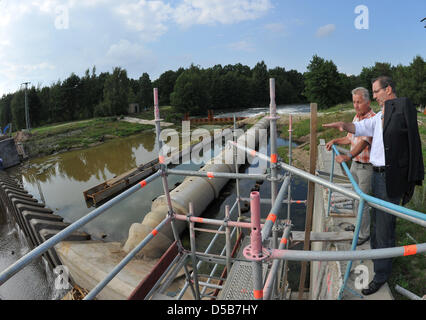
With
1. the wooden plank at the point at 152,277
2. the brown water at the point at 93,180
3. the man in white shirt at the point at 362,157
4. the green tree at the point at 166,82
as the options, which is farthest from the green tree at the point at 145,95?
the man in white shirt at the point at 362,157

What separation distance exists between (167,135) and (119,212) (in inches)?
847

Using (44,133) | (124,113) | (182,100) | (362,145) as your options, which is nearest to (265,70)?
(182,100)

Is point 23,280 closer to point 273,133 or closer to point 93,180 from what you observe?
point 273,133

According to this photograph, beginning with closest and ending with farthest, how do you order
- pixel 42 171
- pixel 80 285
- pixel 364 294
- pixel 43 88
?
pixel 364 294, pixel 80 285, pixel 42 171, pixel 43 88

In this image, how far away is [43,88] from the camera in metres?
52.7

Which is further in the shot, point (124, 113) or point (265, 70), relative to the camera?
point (265, 70)

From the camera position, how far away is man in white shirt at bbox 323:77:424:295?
2.63m

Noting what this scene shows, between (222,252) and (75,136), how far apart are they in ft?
114

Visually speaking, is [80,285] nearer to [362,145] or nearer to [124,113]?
[362,145]

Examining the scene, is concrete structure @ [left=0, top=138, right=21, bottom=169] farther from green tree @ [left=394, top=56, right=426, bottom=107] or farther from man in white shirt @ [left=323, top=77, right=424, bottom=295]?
green tree @ [left=394, top=56, right=426, bottom=107]

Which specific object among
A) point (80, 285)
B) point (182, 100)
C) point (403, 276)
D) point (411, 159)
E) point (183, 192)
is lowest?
point (80, 285)

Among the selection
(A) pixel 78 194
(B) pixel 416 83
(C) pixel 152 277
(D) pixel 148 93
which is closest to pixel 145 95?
(D) pixel 148 93

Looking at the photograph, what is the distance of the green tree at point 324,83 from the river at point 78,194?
44078 millimetres

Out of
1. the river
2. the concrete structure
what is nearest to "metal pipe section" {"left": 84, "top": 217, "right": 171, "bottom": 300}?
the river
